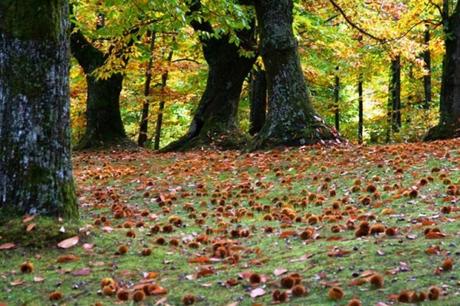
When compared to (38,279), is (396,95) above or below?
above

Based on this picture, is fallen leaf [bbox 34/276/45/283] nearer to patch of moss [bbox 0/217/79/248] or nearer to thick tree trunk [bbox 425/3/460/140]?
patch of moss [bbox 0/217/79/248]

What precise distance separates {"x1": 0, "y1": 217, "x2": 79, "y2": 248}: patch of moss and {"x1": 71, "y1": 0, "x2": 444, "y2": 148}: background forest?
339 cm

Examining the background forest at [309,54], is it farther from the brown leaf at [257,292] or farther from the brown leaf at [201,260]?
the brown leaf at [257,292]

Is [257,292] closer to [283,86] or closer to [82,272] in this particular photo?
[82,272]

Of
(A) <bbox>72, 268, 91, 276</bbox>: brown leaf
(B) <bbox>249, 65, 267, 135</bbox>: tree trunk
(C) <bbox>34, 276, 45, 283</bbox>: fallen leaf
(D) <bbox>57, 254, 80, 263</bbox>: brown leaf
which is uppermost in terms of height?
(B) <bbox>249, 65, 267, 135</bbox>: tree trunk

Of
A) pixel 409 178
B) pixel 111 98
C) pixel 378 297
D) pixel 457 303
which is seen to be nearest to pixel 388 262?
pixel 378 297

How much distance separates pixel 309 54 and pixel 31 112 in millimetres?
15428

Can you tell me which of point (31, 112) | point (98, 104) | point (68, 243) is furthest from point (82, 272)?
point (98, 104)

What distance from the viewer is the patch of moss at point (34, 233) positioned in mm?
4250

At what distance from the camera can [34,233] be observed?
4270mm

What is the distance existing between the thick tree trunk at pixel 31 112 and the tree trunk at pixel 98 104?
34.3ft

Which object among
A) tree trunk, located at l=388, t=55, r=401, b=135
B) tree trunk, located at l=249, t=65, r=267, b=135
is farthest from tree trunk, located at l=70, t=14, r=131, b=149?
tree trunk, located at l=388, t=55, r=401, b=135

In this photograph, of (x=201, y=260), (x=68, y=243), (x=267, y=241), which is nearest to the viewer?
(x=201, y=260)

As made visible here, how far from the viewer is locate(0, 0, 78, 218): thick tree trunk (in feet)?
14.5
